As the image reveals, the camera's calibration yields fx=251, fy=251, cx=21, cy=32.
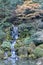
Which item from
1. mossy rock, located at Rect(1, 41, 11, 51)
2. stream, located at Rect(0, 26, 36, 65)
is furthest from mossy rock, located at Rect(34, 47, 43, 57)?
mossy rock, located at Rect(1, 41, 11, 51)

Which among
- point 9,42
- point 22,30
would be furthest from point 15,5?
point 9,42

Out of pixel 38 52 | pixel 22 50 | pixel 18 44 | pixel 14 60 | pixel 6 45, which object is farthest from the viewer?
pixel 18 44

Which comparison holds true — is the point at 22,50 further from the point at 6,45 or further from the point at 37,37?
the point at 37,37

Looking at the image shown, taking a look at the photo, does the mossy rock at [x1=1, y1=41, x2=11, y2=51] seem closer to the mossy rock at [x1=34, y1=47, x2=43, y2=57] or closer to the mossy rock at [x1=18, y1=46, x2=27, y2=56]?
the mossy rock at [x1=18, y1=46, x2=27, y2=56]

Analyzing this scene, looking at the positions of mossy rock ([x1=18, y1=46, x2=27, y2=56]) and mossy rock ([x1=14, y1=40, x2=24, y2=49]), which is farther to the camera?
mossy rock ([x1=14, y1=40, x2=24, y2=49])

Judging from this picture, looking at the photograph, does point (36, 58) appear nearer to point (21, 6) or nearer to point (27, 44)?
point (27, 44)

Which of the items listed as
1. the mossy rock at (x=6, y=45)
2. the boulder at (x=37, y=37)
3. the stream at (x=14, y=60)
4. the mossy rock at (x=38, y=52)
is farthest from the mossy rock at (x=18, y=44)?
the mossy rock at (x=38, y=52)

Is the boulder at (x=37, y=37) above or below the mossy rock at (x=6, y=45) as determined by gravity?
above

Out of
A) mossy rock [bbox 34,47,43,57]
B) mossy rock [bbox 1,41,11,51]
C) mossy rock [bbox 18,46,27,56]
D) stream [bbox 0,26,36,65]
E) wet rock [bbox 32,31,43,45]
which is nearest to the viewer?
stream [bbox 0,26,36,65]

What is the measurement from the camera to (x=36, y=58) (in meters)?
15.2

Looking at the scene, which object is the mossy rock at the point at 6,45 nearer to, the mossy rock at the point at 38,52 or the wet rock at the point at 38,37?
the wet rock at the point at 38,37

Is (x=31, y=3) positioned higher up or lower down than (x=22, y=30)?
higher up

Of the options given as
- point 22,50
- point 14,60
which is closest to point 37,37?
point 22,50

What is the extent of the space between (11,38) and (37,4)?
160 inches
